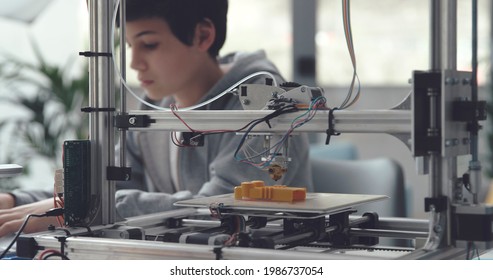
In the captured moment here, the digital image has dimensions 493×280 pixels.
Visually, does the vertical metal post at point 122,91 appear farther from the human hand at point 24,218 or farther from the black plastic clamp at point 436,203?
the black plastic clamp at point 436,203

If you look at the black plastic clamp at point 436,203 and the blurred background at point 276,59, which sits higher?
the blurred background at point 276,59

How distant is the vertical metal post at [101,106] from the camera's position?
1.55 metres

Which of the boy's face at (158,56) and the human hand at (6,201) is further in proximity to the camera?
the boy's face at (158,56)

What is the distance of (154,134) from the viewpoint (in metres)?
2.36

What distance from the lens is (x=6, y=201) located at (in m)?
1.76

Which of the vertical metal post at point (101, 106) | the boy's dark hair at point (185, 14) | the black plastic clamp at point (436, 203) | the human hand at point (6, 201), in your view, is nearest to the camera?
the black plastic clamp at point (436, 203)

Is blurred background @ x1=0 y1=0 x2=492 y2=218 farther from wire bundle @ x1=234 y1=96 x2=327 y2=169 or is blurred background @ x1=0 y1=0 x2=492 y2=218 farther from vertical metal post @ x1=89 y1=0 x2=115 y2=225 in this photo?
wire bundle @ x1=234 y1=96 x2=327 y2=169

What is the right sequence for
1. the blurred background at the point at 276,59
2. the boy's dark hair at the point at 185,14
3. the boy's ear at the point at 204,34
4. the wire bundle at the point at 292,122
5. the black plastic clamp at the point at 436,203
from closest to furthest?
the black plastic clamp at the point at 436,203 < the wire bundle at the point at 292,122 < the boy's dark hair at the point at 185,14 < the boy's ear at the point at 204,34 < the blurred background at the point at 276,59

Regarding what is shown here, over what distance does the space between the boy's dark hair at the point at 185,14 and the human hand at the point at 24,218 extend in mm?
565

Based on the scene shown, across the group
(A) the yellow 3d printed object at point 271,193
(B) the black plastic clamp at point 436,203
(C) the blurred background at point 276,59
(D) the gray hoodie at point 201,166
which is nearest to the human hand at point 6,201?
(D) the gray hoodie at point 201,166

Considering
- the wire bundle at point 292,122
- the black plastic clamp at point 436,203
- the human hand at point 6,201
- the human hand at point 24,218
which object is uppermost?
the wire bundle at point 292,122

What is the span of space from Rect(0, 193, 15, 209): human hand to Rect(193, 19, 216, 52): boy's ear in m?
0.67

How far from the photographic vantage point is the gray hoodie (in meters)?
1.83
